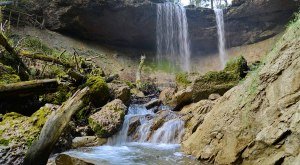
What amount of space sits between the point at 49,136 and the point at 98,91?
572 centimetres

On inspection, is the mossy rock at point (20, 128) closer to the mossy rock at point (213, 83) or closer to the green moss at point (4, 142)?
the green moss at point (4, 142)

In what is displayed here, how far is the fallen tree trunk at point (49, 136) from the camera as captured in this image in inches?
178

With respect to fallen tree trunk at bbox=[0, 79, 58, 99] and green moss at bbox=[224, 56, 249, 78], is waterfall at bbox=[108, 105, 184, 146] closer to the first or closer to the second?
fallen tree trunk at bbox=[0, 79, 58, 99]

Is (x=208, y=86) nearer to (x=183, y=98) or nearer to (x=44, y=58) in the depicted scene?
(x=183, y=98)

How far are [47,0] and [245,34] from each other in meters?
16.5

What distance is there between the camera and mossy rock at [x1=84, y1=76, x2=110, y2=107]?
33.4 ft

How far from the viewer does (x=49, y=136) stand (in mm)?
4594

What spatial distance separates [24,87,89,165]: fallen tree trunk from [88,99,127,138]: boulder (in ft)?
12.0

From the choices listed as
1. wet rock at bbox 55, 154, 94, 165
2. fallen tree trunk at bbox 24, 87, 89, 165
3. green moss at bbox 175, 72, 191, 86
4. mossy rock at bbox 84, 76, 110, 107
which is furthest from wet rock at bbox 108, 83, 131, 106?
fallen tree trunk at bbox 24, 87, 89, 165

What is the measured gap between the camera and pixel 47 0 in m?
22.5

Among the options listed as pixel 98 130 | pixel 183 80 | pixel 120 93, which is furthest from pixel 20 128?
pixel 183 80

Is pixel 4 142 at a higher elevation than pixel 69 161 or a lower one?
higher

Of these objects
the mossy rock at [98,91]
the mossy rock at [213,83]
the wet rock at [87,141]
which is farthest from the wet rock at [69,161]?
the mossy rock at [213,83]

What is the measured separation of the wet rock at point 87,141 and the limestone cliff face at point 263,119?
2.77 metres
